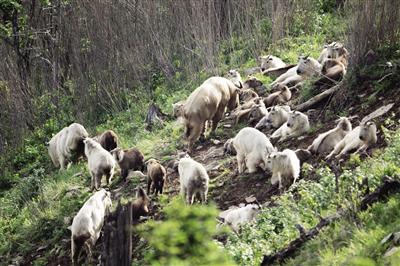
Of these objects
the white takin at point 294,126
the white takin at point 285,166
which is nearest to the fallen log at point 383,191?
the white takin at point 285,166

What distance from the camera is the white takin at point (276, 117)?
538 inches

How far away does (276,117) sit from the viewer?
45.1ft

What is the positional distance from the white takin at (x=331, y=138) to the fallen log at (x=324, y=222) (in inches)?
149

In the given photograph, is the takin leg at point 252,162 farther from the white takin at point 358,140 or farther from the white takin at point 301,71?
the white takin at point 301,71

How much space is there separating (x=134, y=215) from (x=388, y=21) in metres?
5.39

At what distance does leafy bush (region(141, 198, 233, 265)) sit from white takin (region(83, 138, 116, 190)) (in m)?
9.54

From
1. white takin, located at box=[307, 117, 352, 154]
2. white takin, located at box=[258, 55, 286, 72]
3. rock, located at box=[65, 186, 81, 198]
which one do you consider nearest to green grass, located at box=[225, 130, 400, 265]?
white takin, located at box=[307, 117, 352, 154]

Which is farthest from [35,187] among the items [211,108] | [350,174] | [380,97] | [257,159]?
[350,174]

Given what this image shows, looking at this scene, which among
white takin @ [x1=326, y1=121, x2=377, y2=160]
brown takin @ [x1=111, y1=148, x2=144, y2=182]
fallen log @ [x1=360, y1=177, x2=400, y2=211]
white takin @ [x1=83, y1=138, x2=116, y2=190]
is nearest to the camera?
fallen log @ [x1=360, y1=177, x2=400, y2=211]

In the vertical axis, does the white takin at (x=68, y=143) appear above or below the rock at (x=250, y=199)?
below

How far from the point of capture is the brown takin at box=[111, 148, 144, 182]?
13.8 m

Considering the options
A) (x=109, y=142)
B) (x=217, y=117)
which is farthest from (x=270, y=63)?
(x=109, y=142)

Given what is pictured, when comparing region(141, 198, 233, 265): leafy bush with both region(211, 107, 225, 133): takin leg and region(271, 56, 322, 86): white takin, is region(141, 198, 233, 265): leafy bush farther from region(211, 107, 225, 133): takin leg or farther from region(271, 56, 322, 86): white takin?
region(271, 56, 322, 86): white takin

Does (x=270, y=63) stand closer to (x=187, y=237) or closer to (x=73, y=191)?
(x=73, y=191)
